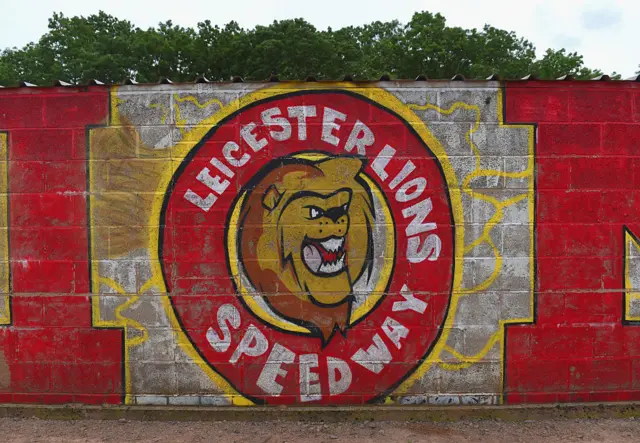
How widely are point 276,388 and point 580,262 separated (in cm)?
273

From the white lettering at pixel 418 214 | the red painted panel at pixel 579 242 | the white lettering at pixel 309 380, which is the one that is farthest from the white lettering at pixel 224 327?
the red painted panel at pixel 579 242

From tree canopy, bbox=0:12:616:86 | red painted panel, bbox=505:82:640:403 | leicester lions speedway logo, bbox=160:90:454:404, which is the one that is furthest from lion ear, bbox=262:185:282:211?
tree canopy, bbox=0:12:616:86

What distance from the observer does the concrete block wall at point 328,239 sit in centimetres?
398

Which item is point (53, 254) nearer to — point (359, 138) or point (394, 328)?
point (359, 138)

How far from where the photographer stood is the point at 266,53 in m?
19.9

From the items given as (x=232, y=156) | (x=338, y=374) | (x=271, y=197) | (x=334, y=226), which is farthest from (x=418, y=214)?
(x=232, y=156)

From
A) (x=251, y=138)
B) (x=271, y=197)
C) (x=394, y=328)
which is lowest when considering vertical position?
(x=394, y=328)

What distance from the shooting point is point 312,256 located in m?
4.01

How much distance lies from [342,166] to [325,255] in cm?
75

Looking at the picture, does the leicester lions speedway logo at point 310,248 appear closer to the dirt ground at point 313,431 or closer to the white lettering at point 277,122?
the white lettering at point 277,122

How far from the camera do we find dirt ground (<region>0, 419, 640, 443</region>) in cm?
378

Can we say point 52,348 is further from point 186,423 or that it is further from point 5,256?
point 186,423

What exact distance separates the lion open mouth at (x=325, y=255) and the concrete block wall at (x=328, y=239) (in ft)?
0.04

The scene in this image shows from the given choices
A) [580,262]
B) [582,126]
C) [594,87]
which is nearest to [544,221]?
[580,262]
